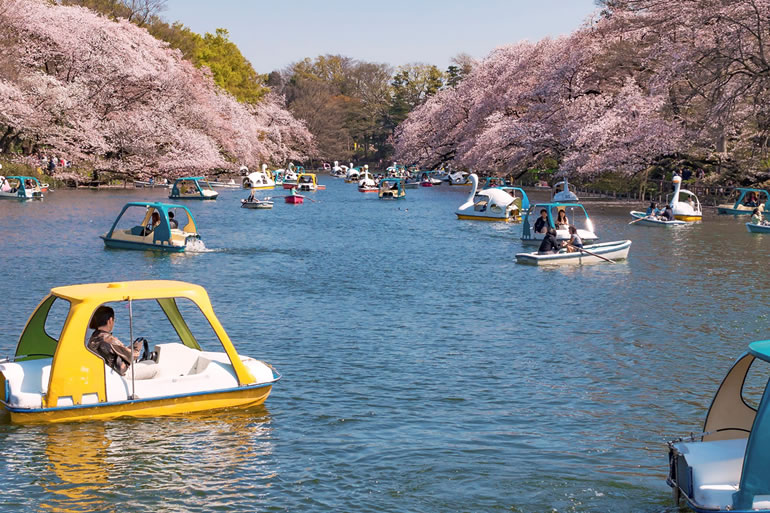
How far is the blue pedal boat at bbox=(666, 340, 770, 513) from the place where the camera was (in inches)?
327

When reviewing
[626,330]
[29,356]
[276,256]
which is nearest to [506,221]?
[276,256]

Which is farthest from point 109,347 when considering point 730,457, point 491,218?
point 491,218

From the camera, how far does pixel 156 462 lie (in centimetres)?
1173

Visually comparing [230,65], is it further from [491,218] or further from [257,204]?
[491,218]

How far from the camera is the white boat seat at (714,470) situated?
8852mm

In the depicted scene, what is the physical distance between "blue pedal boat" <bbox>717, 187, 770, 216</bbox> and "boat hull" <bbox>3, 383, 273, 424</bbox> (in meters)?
44.1

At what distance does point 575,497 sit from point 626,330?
10.6 meters

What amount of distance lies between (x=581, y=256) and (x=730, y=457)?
22954 millimetres

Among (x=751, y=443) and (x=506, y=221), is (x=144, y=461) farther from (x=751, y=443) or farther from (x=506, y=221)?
(x=506, y=221)

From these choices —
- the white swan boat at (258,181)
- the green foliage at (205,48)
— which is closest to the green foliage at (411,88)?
the green foliage at (205,48)

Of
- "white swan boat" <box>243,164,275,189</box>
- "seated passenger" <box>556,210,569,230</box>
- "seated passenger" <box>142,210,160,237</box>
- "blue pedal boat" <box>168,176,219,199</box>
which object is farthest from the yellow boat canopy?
"white swan boat" <box>243,164,275,189</box>

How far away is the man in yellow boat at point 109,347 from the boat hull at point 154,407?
52 centimetres

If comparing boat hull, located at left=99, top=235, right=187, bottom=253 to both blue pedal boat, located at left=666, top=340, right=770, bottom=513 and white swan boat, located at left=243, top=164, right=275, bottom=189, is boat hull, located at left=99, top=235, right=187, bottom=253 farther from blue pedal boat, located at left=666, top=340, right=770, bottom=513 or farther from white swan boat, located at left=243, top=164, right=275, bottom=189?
white swan boat, located at left=243, top=164, right=275, bottom=189

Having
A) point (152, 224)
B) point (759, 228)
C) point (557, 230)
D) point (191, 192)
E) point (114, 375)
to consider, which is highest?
point (759, 228)
